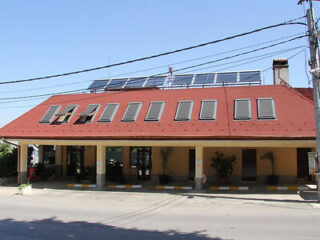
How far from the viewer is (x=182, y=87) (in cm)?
2433

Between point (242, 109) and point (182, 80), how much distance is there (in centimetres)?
699

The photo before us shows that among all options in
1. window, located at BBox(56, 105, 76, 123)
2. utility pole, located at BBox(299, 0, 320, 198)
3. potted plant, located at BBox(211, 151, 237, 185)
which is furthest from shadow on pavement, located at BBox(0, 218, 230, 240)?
window, located at BBox(56, 105, 76, 123)

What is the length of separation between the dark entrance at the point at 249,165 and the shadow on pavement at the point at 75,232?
12385 mm

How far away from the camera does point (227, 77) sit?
24109 millimetres

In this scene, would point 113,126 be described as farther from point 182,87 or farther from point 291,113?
point 291,113

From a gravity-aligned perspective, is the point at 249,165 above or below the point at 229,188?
above

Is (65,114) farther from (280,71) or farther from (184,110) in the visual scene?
(280,71)

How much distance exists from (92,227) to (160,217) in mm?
2440

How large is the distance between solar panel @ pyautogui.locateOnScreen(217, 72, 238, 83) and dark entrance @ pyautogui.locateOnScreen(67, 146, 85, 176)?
426 inches

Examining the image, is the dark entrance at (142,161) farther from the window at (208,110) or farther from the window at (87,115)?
the window at (208,110)

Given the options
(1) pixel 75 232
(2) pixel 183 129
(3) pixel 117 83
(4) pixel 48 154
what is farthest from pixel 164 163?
(1) pixel 75 232

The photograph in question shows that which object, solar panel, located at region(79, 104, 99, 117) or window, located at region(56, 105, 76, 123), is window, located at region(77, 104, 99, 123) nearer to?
solar panel, located at region(79, 104, 99, 117)

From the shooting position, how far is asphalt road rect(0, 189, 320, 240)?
866cm

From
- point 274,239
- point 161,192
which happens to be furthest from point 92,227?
point 161,192
